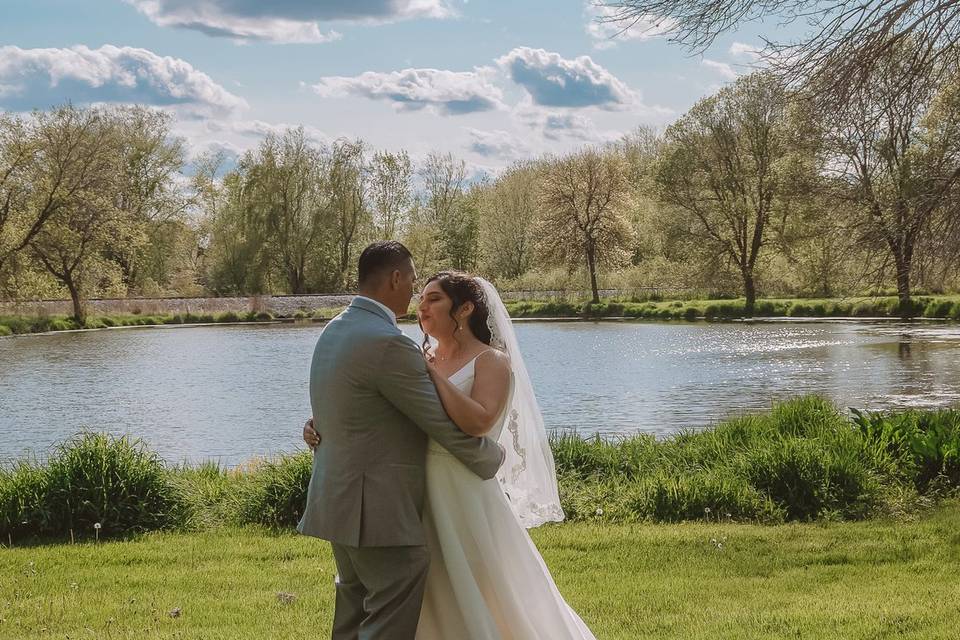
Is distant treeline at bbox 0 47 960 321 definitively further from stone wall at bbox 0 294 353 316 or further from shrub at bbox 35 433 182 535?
shrub at bbox 35 433 182 535

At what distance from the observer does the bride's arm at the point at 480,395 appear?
11.3 feet

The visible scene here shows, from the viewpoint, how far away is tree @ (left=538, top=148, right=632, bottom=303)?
184 feet

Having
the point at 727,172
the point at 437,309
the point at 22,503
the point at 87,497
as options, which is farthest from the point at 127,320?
the point at 437,309

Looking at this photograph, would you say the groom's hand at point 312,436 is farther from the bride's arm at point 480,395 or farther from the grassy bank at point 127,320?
the grassy bank at point 127,320

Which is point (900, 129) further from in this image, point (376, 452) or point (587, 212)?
point (587, 212)

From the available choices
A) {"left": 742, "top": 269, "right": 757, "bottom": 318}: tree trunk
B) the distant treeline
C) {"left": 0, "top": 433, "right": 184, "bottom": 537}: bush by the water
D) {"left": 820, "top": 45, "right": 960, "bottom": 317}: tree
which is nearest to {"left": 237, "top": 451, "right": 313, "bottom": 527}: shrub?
{"left": 0, "top": 433, "right": 184, "bottom": 537}: bush by the water

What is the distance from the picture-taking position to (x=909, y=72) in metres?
10.9

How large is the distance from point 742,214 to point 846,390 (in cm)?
2807

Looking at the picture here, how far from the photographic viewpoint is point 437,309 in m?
3.86

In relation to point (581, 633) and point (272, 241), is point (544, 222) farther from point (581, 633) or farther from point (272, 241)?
point (581, 633)

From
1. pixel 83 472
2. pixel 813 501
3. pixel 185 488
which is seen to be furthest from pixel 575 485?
pixel 83 472

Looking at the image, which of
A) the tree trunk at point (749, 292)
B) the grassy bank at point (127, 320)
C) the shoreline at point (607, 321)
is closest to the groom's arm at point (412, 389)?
the shoreline at point (607, 321)

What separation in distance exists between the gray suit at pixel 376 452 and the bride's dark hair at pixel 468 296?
0.45m

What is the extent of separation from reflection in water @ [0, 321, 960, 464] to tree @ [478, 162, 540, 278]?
26.5 m
